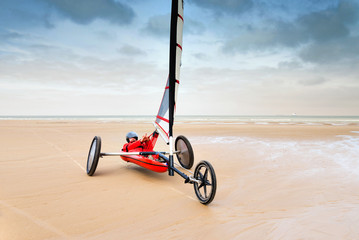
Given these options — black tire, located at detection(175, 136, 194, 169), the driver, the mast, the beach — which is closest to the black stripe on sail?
the mast

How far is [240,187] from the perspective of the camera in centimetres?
400

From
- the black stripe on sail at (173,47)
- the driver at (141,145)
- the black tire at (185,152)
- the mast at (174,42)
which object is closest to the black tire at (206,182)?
the mast at (174,42)

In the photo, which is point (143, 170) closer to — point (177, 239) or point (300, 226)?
point (177, 239)

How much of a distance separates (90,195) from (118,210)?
33.0 inches

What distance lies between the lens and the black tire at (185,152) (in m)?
4.98

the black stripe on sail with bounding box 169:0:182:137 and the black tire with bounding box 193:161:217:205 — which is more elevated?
the black stripe on sail with bounding box 169:0:182:137

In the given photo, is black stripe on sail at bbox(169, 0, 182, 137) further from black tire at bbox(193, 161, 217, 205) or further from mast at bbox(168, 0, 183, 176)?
black tire at bbox(193, 161, 217, 205)

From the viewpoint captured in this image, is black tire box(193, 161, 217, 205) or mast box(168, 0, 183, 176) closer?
black tire box(193, 161, 217, 205)

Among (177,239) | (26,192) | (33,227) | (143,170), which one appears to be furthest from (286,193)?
(26,192)

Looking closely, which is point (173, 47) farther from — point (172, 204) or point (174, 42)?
point (172, 204)

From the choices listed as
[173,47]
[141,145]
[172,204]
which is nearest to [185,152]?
[141,145]

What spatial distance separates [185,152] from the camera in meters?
5.22

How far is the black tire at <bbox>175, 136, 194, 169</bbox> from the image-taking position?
4.98 metres

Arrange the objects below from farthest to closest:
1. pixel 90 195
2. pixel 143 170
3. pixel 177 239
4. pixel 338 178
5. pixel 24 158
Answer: pixel 24 158
pixel 143 170
pixel 338 178
pixel 90 195
pixel 177 239
